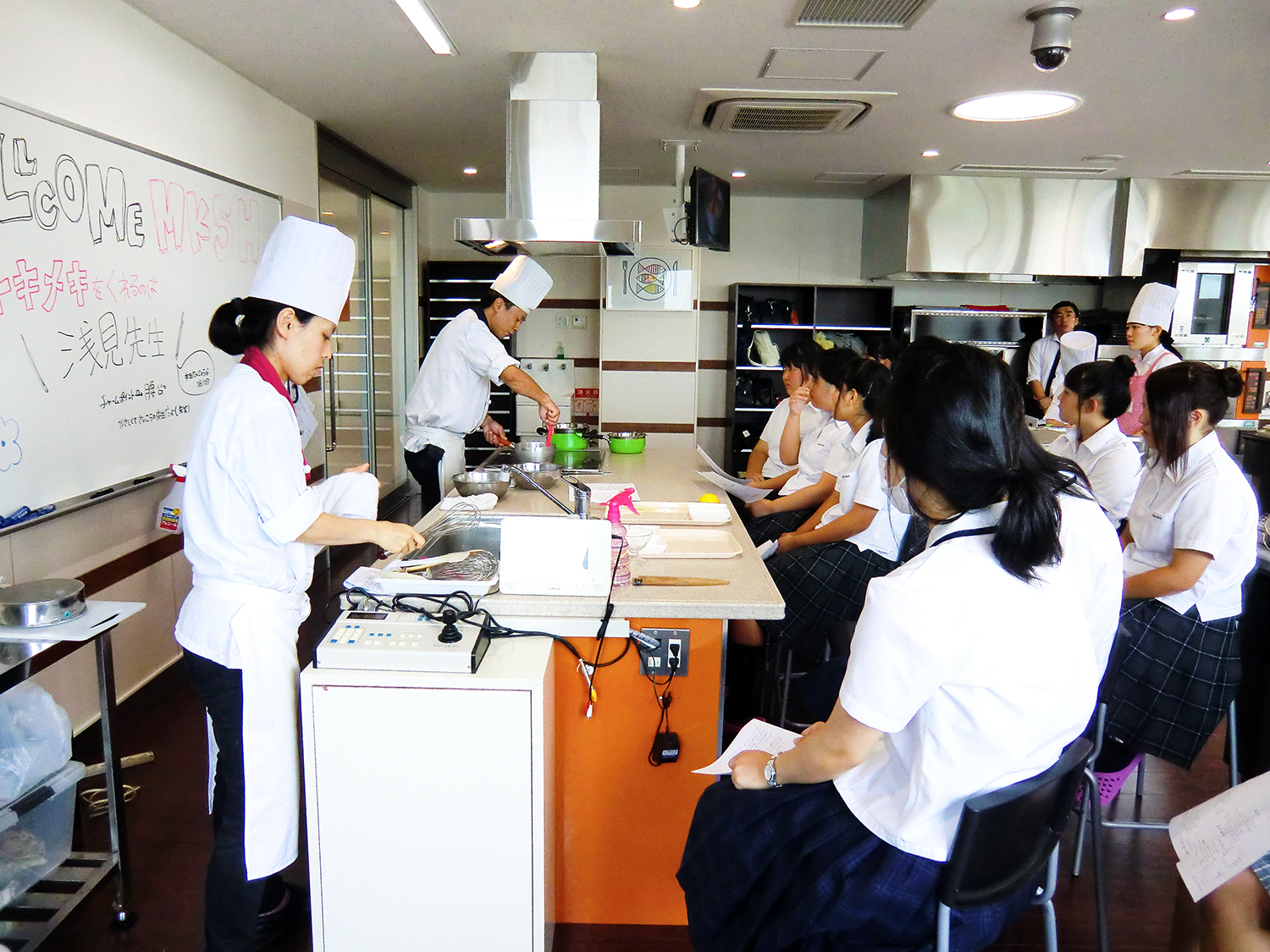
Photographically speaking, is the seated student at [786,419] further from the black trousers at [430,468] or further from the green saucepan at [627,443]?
the black trousers at [430,468]

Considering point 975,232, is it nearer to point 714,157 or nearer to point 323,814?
point 714,157

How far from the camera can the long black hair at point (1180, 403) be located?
7.57ft

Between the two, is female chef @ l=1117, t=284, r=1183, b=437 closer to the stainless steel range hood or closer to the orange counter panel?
the stainless steel range hood

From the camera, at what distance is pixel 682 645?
1.97m

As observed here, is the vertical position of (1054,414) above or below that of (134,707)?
above

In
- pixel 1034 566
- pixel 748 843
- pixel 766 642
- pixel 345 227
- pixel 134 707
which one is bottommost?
pixel 134 707

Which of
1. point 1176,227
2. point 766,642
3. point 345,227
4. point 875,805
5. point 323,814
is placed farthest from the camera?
point 1176,227

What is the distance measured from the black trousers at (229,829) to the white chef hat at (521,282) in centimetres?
263

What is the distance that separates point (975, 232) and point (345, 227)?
4.24 metres

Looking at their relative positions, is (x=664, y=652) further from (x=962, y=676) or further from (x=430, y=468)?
(x=430, y=468)

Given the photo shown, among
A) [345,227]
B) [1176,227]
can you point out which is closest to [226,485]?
[345,227]

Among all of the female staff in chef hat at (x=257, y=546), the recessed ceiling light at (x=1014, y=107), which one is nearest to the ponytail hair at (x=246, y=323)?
the female staff in chef hat at (x=257, y=546)

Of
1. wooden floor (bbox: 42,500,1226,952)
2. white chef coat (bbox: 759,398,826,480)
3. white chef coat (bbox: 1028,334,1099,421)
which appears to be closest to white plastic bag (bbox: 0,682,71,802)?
wooden floor (bbox: 42,500,1226,952)

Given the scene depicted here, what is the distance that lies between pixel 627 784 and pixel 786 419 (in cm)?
245
